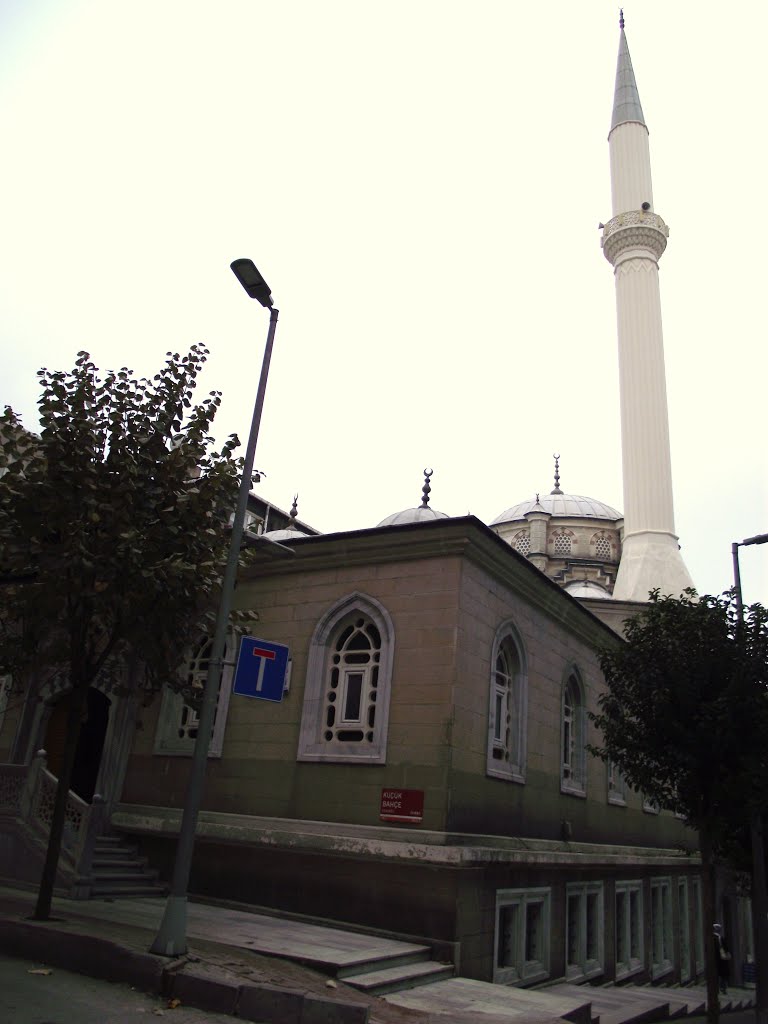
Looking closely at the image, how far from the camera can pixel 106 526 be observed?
354 inches

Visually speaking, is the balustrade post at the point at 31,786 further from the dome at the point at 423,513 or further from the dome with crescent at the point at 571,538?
the dome with crescent at the point at 571,538

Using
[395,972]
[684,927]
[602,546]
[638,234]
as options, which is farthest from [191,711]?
[602,546]

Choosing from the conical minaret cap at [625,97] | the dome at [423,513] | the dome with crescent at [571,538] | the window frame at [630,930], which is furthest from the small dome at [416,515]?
the conical minaret cap at [625,97]

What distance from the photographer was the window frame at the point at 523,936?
10.3 meters

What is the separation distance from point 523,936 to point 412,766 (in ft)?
9.30

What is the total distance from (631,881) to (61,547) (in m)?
11.9

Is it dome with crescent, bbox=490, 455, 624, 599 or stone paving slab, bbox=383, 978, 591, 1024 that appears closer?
stone paving slab, bbox=383, 978, 591, 1024

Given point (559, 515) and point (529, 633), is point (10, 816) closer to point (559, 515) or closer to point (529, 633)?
point (529, 633)

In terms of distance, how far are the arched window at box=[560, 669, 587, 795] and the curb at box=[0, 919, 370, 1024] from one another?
8075mm

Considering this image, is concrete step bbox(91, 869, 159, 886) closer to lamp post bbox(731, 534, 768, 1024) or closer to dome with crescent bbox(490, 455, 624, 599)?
lamp post bbox(731, 534, 768, 1024)

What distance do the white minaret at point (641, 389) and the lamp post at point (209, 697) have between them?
20935 millimetres

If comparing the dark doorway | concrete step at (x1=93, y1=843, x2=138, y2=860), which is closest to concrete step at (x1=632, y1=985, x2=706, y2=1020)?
concrete step at (x1=93, y1=843, x2=138, y2=860)

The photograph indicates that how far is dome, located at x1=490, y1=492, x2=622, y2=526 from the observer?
4100 centimetres

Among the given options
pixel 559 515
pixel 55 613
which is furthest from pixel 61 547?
pixel 559 515
